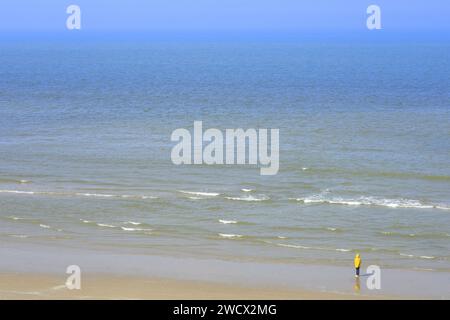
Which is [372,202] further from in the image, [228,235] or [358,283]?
[358,283]

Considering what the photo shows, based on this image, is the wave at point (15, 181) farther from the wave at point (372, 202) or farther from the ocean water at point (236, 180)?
the wave at point (372, 202)

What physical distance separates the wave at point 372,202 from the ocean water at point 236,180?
9 cm

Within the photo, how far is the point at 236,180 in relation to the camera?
42.1m

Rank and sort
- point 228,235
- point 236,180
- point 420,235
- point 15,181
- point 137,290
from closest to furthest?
point 137,290, point 420,235, point 228,235, point 236,180, point 15,181

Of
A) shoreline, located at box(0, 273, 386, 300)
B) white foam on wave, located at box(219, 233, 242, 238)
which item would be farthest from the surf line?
shoreline, located at box(0, 273, 386, 300)

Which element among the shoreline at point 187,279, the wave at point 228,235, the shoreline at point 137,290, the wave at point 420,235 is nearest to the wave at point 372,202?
the wave at point 420,235

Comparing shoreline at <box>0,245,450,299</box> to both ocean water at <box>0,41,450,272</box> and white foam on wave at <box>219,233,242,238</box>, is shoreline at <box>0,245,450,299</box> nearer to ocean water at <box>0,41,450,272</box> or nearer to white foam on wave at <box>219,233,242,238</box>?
ocean water at <box>0,41,450,272</box>

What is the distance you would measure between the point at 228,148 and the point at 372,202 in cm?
1457

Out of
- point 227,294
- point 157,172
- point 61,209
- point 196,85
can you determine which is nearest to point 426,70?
point 196,85

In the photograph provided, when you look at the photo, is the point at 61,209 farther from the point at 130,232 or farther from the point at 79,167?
the point at 79,167

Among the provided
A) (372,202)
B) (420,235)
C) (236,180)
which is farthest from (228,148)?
(420,235)

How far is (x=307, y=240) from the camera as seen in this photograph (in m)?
32.6

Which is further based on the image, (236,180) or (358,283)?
(236,180)
